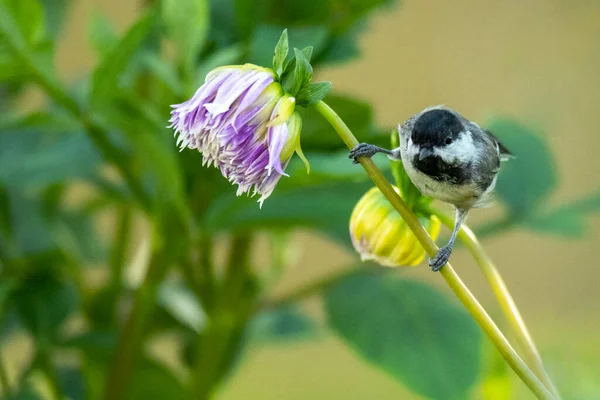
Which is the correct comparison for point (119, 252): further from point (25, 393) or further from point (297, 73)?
point (297, 73)

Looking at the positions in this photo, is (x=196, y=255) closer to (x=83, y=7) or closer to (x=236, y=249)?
(x=236, y=249)

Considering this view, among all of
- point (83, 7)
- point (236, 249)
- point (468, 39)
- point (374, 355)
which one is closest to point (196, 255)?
point (236, 249)

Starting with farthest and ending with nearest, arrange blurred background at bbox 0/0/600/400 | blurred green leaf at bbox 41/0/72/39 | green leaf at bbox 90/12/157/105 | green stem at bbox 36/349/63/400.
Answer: blurred background at bbox 0/0/600/400 < blurred green leaf at bbox 41/0/72/39 < green stem at bbox 36/349/63/400 < green leaf at bbox 90/12/157/105

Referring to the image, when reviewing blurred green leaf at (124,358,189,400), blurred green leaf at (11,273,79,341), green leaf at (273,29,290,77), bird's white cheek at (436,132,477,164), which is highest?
green leaf at (273,29,290,77)

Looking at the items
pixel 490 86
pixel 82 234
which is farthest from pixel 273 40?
pixel 490 86

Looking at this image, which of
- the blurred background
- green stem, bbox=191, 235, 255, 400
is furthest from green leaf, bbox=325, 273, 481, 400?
the blurred background

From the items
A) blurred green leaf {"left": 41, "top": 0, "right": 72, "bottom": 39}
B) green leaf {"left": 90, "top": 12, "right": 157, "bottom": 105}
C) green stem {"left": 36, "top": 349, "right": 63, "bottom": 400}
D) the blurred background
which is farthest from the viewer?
the blurred background

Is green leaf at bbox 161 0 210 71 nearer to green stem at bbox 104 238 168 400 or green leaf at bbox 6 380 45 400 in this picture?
green stem at bbox 104 238 168 400
